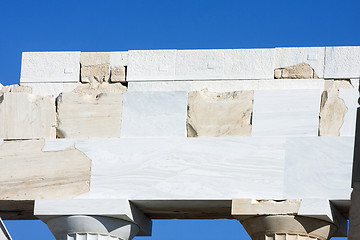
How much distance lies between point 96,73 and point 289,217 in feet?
11.8

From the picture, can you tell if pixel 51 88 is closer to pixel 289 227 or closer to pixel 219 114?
pixel 219 114

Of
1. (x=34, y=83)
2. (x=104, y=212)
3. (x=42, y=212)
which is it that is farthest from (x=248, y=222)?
(x=34, y=83)

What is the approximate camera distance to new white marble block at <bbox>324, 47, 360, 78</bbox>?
12969 millimetres

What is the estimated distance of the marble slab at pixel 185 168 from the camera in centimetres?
1279

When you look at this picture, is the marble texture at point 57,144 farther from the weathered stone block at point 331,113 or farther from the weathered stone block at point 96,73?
the weathered stone block at point 331,113

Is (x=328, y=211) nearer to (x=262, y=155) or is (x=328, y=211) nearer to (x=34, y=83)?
(x=262, y=155)

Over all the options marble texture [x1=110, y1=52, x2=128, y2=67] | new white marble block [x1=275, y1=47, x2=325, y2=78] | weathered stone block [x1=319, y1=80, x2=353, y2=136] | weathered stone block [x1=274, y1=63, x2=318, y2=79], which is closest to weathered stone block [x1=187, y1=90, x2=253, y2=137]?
weathered stone block [x1=274, y1=63, x2=318, y2=79]

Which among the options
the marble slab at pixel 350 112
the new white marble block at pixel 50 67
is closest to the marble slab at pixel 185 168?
the marble slab at pixel 350 112

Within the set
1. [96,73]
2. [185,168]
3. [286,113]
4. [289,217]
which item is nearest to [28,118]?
[96,73]

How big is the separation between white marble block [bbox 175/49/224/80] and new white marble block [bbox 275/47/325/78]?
3.03 feet

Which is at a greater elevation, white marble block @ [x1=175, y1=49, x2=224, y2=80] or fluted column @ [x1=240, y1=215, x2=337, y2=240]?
white marble block @ [x1=175, y1=49, x2=224, y2=80]

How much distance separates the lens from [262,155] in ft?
42.1

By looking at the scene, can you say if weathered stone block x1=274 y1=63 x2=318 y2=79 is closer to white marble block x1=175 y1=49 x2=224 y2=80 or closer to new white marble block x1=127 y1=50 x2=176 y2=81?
white marble block x1=175 y1=49 x2=224 y2=80

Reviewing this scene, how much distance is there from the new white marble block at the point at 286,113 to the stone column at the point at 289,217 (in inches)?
38.4
